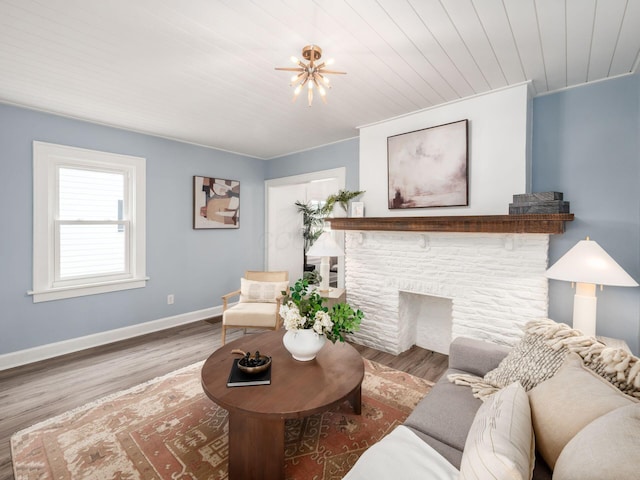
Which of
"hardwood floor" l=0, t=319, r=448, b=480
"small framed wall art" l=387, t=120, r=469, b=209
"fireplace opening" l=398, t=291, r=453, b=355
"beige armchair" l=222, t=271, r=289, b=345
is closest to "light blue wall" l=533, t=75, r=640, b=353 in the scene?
"small framed wall art" l=387, t=120, r=469, b=209

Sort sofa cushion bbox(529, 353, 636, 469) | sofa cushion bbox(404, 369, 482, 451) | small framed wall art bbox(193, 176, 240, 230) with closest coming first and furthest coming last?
sofa cushion bbox(529, 353, 636, 469)
sofa cushion bbox(404, 369, 482, 451)
small framed wall art bbox(193, 176, 240, 230)

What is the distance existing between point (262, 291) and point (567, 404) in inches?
116

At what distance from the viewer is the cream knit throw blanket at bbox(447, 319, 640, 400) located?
1196 millimetres

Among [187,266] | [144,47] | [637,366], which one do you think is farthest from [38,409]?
[637,366]

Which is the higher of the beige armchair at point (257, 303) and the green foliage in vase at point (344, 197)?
the green foliage in vase at point (344, 197)

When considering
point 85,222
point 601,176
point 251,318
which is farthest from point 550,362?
point 85,222

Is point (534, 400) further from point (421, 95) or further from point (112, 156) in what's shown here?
point (112, 156)

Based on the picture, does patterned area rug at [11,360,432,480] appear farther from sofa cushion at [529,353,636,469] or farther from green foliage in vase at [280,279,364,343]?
sofa cushion at [529,353,636,469]

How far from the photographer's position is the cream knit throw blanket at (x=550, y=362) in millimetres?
1196

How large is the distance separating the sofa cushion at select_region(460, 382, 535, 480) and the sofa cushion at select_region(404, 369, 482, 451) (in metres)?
0.19

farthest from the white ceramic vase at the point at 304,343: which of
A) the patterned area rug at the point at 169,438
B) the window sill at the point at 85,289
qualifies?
the window sill at the point at 85,289

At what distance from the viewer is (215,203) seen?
4.40 metres

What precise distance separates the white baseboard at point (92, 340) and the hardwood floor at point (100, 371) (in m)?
0.10

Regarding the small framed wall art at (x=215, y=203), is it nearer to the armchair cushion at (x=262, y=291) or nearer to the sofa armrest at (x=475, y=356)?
the armchair cushion at (x=262, y=291)
